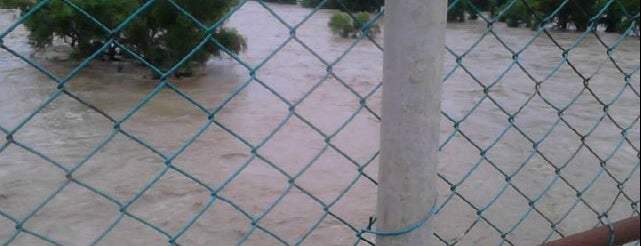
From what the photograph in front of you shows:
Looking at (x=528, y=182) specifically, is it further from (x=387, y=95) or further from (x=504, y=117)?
(x=387, y=95)

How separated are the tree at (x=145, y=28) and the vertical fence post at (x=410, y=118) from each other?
608 cm

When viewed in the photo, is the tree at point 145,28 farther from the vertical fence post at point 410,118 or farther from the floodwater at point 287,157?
the vertical fence post at point 410,118

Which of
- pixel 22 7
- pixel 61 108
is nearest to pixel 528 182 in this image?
pixel 61 108

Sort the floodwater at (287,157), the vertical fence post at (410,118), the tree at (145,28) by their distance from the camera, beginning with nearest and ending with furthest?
the vertical fence post at (410,118)
the floodwater at (287,157)
the tree at (145,28)

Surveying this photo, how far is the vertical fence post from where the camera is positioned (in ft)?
2.86

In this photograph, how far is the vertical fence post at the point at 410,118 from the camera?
873 millimetres

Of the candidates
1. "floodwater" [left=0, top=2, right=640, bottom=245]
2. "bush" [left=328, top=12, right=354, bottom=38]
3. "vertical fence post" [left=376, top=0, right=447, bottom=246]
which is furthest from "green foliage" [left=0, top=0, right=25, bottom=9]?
"vertical fence post" [left=376, top=0, right=447, bottom=246]

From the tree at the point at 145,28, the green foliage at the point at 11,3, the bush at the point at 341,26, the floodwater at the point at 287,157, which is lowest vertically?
the floodwater at the point at 287,157

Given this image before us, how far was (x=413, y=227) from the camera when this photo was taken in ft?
3.22

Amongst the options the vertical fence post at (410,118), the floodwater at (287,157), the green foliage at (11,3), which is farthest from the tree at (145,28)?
the vertical fence post at (410,118)

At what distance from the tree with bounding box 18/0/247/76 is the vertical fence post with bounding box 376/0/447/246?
608 centimetres

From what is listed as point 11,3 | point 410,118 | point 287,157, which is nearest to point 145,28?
point 11,3

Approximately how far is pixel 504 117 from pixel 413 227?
4.84 m

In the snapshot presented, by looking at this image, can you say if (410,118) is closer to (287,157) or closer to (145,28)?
(287,157)
